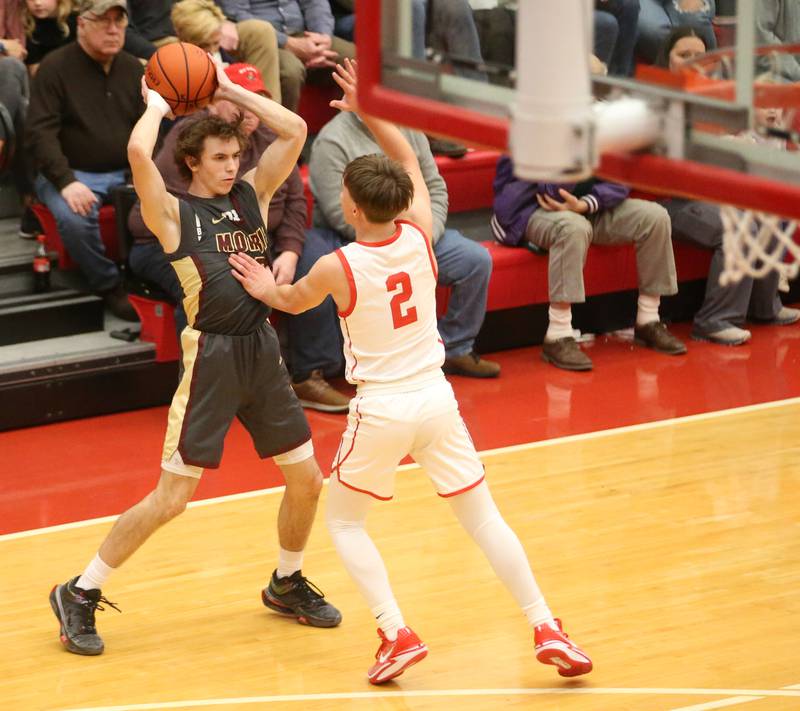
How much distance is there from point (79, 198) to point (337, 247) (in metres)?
1.38

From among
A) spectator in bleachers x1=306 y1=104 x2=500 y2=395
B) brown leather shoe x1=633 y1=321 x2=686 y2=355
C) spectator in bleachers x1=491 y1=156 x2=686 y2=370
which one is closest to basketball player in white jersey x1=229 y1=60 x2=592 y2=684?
spectator in bleachers x1=306 y1=104 x2=500 y2=395

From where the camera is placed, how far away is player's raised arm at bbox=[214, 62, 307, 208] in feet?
17.7

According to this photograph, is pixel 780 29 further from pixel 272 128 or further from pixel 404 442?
pixel 272 128

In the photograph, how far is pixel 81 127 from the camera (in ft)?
27.3

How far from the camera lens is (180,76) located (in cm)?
529

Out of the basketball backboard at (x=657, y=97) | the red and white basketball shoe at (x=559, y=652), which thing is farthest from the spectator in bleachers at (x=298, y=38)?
the basketball backboard at (x=657, y=97)

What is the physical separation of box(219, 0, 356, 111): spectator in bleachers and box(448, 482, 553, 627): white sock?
4.59 m

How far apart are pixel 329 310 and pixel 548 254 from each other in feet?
4.96

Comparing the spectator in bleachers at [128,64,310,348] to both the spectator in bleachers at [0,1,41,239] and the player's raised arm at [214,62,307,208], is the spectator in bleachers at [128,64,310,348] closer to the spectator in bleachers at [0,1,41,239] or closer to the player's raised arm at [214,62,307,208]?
the spectator in bleachers at [0,1,41,239]

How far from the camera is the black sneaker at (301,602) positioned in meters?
5.61

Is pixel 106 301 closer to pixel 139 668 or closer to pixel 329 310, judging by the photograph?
pixel 329 310

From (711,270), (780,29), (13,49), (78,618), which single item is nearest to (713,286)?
(711,270)

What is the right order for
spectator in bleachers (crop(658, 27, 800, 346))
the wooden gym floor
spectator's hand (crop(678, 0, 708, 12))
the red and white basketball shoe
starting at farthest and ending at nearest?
spectator in bleachers (crop(658, 27, 800, 346))
spectator's hand (crop(678, 0, 708, 12))
the wooden gym floor
the red and white basketball shoe

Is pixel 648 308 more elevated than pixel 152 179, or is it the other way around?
pixel 152 179
